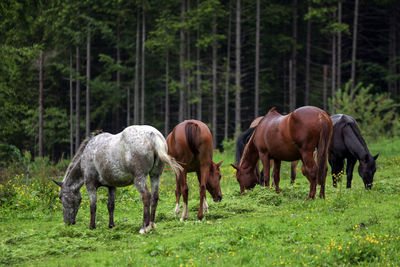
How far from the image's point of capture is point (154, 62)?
43.0 m

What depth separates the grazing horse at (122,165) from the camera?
8.80m

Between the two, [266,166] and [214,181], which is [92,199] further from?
[266,166]

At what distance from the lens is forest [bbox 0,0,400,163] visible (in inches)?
1350

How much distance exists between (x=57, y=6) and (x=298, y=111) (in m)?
30.6

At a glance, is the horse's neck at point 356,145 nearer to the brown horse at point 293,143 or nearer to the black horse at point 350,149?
the black horse at point 350,149

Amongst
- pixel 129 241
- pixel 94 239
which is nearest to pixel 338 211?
pixel 129 241

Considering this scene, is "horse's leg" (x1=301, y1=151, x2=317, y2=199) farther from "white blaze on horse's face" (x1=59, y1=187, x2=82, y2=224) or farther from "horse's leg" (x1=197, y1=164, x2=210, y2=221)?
"white blaze on horse's face" (x1=59, y1=187, x2=82, y2=224)

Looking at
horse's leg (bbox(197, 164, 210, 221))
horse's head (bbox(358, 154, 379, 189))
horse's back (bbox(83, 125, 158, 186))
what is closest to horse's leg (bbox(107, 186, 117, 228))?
horse's back (bbox(83, 125, 158, 186))

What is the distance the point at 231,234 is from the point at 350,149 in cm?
657

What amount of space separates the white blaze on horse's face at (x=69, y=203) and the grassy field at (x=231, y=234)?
1.06 ft

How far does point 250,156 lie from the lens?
13203mm

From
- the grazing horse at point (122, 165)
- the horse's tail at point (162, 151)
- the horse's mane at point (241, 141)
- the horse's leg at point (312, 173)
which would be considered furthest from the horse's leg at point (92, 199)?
the horse's mane at point (241, 141)

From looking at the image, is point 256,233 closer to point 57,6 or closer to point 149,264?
point 149,264

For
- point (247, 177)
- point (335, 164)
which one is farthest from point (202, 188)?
point (335, 164)
